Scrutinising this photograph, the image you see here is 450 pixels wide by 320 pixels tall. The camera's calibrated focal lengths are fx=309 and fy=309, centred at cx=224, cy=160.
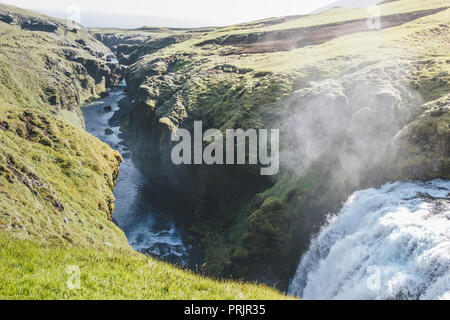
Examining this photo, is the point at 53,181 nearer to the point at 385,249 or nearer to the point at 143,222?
the point at 143,222

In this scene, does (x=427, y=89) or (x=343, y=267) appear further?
(x=427, y=89)

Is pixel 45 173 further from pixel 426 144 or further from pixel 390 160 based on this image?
pixel 426 144

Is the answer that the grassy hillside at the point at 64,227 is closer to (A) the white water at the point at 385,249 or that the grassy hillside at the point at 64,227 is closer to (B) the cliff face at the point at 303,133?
(A) the white water at the point at 385,249

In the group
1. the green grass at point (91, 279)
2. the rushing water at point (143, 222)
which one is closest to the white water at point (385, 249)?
the green grass at point (91, 279)

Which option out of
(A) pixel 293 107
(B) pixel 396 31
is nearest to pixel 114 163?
(A) pixel 293 107

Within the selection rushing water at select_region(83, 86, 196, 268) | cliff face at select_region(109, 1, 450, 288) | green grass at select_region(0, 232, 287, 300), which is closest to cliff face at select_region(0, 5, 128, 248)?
green grass at select_region(0, 232, 287, 300)

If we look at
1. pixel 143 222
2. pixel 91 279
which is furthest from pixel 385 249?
pixel 143 222

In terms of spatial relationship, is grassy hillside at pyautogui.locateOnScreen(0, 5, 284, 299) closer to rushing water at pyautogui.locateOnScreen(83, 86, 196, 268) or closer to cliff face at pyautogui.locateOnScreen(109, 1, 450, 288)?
rushing water at pyautogui.locateOnScreen(83, 86, 196, 268)
